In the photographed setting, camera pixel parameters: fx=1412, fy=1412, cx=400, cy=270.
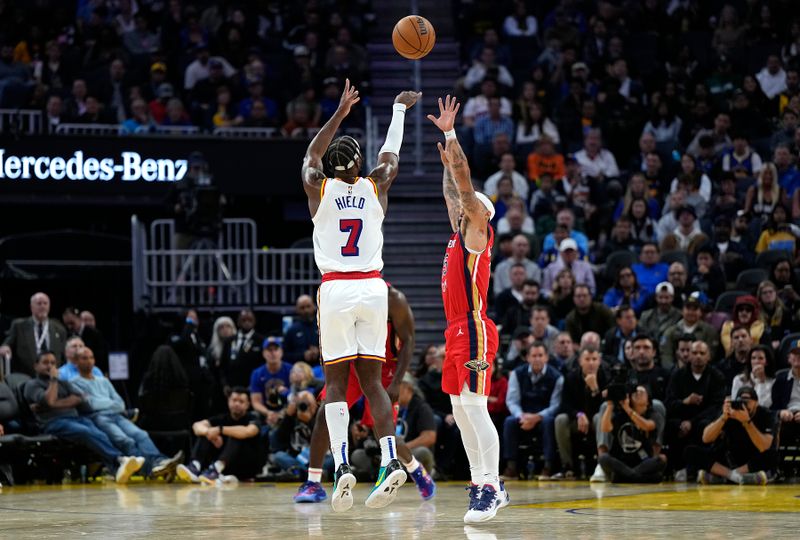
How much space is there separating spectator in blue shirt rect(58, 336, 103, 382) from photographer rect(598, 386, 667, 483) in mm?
5957

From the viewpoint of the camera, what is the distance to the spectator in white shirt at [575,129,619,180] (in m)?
20.9

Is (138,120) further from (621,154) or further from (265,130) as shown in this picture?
(621,154)

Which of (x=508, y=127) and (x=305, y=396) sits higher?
(x=508, y=127)

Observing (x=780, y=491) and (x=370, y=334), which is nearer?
(x=370, y=334)

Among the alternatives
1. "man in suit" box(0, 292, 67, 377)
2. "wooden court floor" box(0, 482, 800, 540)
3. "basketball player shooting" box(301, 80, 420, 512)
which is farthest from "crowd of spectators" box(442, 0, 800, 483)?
"man in suit" box(0, 292, 67, 377)

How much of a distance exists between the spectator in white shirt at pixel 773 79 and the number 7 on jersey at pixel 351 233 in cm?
1375

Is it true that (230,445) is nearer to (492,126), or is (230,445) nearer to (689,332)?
(689,332)

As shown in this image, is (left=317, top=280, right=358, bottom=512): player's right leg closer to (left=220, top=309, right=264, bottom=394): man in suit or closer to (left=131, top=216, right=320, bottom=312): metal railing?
(left=220, top=309, right=264, bottom=394): man in suit

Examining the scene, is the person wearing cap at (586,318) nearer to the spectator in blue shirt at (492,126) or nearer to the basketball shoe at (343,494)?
the spectator in blue shirt at (492,126)

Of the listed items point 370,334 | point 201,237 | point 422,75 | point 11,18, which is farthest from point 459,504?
point 11,18

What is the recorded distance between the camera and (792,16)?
23.9m

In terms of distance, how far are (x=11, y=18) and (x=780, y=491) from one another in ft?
53.8

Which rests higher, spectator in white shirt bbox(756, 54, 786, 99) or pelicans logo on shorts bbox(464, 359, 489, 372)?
spectator in white shirt bbox(756, 54, 786, 99)

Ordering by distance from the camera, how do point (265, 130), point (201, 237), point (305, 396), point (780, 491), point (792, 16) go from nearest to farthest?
point (780, 491) < point (305, 396) < point (201, 237) < point (265, 130) < point (792, 16)
